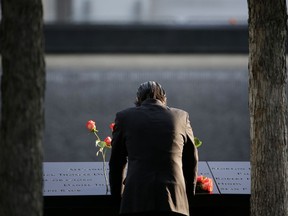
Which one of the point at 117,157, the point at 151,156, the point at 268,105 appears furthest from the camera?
the point at 268,105

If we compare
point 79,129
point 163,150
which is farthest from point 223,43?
point 163,150

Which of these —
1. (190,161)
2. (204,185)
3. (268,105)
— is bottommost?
(204,185)

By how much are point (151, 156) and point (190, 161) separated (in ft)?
0.86

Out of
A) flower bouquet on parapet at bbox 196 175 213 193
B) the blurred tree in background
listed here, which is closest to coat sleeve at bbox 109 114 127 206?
flower bouquet on parapet at bbox 196 175 213 193

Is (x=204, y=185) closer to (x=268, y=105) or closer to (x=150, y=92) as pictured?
(x=268, y=105)

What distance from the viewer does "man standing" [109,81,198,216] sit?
3967 millimetres

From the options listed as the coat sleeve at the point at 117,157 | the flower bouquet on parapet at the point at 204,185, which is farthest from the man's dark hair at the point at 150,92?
the flower bouquet on parapet at the point at 204,185

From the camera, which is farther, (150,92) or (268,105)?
(268,105)

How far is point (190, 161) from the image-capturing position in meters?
4.19

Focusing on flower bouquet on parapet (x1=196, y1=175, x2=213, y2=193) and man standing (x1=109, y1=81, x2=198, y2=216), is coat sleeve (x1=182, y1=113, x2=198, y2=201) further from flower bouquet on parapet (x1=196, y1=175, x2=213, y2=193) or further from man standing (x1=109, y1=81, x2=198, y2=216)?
flower bouquet on parapet (x1=196, y1=175, x2=213, y2=193)

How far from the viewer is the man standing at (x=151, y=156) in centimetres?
397

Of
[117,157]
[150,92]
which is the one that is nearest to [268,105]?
[150,92]

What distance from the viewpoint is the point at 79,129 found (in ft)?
33.2

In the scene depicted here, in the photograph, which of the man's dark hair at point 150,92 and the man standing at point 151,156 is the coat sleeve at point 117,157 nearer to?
the man standing at point 151,156
